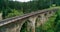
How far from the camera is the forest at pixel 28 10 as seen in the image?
3272 cm

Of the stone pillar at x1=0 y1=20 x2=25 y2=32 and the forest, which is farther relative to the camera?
the forest

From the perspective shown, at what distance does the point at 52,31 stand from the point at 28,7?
21002mm

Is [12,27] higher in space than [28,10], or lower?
higher

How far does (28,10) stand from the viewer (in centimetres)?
4888

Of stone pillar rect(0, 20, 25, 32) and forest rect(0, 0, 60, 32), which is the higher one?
stone pillar rect(0, 20, 25, 32)

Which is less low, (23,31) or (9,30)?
(9,30)

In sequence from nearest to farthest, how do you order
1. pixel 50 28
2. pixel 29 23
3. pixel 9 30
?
pixel 9 30 → pixel 29 23 → pixel 50 28

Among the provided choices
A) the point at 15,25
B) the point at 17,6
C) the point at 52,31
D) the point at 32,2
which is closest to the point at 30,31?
the point at 52,31

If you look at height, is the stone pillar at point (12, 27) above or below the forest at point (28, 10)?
above

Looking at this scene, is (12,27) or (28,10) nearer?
(12,27)

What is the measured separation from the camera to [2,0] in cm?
4150

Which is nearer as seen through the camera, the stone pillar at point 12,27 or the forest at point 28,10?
the stone pillar at point 12,27

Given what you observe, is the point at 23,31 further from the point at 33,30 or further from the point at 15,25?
the point at 15,25

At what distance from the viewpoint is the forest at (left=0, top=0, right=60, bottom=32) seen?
1288 inches
